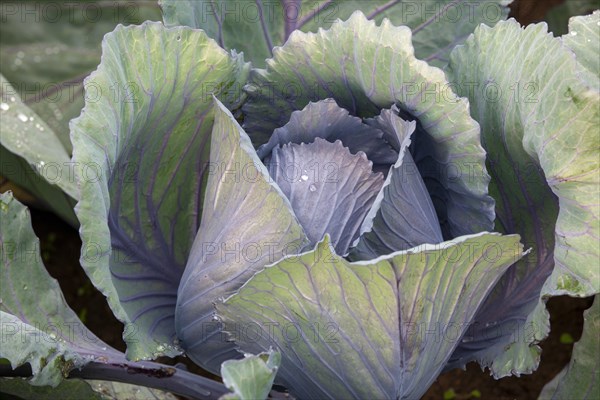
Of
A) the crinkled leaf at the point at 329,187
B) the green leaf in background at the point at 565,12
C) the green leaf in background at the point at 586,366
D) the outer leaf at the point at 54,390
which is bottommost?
the green leaf in background at the point at 586,366

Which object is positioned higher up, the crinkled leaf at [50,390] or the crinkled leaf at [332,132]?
the crinkled leaf at [332,132]

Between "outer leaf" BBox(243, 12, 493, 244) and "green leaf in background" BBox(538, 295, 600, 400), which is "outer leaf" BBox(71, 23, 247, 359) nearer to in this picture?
"outer leaf" BBox(243, 12, 493, 244)

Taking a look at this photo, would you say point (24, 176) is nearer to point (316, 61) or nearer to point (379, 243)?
point (316, 61)

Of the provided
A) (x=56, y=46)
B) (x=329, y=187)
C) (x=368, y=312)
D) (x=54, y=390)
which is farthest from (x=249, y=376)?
(x=56, y=46)

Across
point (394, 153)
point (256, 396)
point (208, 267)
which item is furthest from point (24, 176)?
point (256, 396)

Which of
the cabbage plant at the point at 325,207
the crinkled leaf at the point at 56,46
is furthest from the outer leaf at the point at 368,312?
the crinkled leaf at the point at 56,46

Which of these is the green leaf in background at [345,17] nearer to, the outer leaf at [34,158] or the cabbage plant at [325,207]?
the cabbage plant at [325,207]

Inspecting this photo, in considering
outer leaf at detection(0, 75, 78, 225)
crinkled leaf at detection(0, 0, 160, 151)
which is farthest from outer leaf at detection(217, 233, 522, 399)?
crinkled leaf at detection(0, 0, 160, 151)
